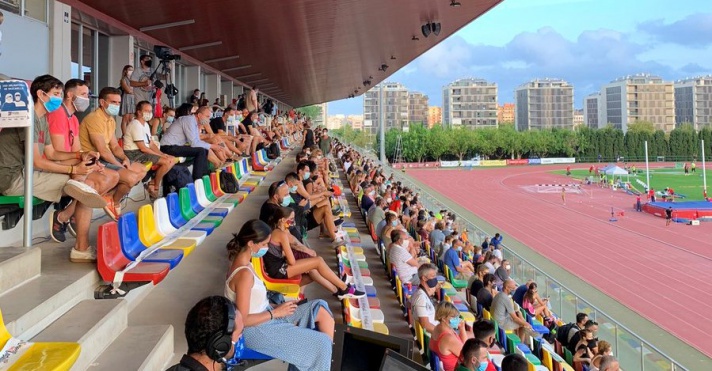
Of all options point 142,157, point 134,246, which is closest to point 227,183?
point 142,157

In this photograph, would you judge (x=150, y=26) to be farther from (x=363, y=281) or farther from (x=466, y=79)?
(x=466, y=79)

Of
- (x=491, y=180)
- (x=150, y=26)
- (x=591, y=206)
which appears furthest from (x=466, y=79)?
(x=150, y=26)

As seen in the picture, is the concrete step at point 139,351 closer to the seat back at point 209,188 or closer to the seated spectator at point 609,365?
the seat back at point 209,188

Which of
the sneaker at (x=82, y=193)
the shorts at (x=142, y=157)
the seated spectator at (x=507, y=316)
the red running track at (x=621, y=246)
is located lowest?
the red running track at (x=621, y=246)

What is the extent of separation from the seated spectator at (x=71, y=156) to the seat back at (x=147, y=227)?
29 cm

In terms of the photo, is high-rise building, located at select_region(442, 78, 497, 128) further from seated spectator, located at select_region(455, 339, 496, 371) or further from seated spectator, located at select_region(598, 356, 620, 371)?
seated spectator, located at select_region(455, 339, 496, 371)

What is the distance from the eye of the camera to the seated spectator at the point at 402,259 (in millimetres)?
6598

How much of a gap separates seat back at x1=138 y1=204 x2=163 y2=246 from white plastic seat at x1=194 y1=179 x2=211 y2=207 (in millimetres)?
1542

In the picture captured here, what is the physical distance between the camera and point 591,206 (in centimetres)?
3731

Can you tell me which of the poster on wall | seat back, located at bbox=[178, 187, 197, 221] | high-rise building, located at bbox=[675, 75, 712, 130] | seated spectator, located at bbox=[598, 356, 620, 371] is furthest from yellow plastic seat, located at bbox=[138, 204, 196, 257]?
high-rise building, located at bbox=[675, 75, 712, 130]

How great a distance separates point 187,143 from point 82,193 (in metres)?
3.46

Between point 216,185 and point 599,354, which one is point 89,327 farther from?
point 599,354

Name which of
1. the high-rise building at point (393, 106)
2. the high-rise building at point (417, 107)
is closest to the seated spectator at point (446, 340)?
the high-rise building at point (393, 106)

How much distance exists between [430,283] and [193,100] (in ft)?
17.9
